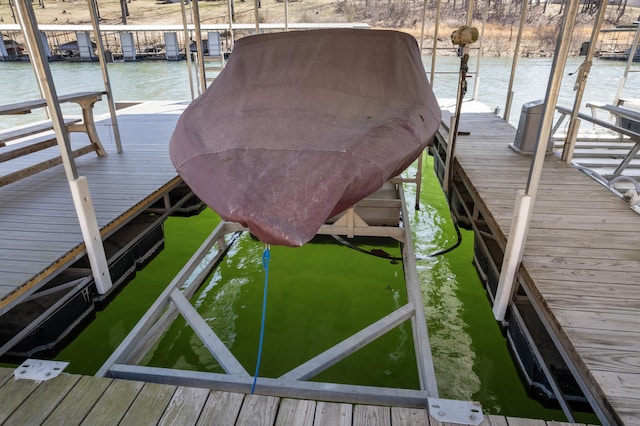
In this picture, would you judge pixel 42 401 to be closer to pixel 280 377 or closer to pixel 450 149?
pixel 280 377

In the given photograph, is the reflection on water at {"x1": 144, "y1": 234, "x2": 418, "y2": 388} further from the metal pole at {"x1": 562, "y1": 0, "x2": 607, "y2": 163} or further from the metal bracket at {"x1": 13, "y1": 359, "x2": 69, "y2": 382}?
the metal pole at {"x1": 562, "y1": 0, "x2": 607, "y2": 163}

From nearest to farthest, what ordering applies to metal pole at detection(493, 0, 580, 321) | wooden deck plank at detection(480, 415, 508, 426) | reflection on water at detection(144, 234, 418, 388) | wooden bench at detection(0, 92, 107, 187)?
wooden deck plank at detection(480, 415, 508, 426) < metal pole at detection(493, 0, 580, 321) < reflection on water at detection(144, 234, 418, 388) < wooden bench at detection(0, 92, 107, 187)

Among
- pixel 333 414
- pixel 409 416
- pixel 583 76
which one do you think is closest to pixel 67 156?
pixel 333 414

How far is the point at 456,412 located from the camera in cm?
177

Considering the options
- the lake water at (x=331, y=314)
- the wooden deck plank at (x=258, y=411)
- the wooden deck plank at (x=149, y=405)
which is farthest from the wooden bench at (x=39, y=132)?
the wooden deck plank at (x=258, y=411)

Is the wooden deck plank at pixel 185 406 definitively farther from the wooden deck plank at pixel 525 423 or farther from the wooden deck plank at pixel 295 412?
the wooden deck plank at pixel 525 423

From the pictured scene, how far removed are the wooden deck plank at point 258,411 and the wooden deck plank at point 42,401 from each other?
0.89 meters

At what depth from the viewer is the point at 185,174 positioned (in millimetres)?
2398

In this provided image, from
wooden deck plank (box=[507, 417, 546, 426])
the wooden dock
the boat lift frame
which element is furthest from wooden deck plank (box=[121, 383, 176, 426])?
the wooden dock

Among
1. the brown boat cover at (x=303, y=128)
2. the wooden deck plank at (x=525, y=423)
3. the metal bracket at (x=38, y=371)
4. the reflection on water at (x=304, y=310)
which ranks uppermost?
the brown boat cover at (x=303, y=128)


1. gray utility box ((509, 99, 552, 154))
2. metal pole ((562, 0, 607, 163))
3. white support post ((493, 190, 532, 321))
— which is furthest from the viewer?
gray utility box ((509, 99, 552, 154))

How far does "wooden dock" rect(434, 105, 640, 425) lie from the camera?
178 centimetres

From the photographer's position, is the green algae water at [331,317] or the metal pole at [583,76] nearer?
the green algae water at [331,317]

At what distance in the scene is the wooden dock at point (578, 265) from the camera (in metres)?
1.78
